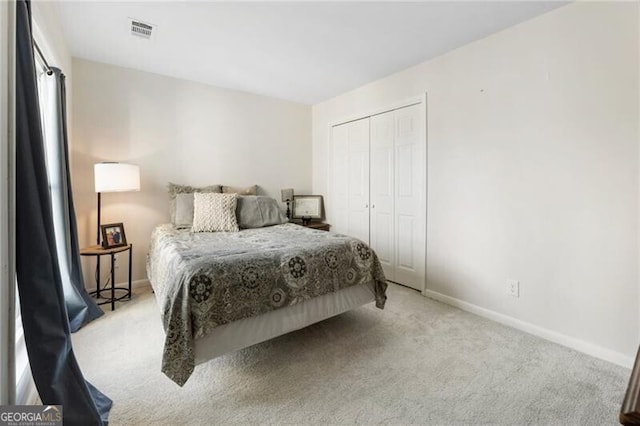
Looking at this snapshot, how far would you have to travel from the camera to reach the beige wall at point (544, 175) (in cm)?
188

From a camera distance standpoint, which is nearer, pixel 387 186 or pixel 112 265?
pixel 112 265

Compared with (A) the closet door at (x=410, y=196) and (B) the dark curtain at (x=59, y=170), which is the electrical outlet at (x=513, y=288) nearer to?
(A) the closet door at (x=410, y=196)

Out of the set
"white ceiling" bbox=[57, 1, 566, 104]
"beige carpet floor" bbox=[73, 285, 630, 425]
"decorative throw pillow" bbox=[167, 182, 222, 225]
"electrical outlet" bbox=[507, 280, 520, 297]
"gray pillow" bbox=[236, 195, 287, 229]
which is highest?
"white ceiling" bbox=[57, 1, 566, 104]

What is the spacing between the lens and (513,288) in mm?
2412

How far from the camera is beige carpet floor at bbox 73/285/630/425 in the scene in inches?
57.7

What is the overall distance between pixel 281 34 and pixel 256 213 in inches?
67.3

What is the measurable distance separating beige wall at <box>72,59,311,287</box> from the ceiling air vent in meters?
0.85

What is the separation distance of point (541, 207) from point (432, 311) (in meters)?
1.21

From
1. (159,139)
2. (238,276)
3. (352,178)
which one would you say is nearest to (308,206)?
(352,178)

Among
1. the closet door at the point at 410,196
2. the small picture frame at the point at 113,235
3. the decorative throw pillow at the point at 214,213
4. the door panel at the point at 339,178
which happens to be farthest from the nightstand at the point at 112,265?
the closet door at the point at 410,196

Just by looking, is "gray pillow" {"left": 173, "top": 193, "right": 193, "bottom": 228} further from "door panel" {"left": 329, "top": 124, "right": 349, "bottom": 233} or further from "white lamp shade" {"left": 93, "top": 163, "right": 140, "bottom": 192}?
"door panel" {"left": 329, "top": 124, "right": 349, "bottom": 233}

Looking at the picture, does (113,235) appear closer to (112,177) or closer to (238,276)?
(112,177)

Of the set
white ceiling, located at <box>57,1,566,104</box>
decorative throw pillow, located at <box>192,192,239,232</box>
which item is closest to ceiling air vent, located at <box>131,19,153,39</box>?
white ceiling, located at <box>57,1,566,104</box>

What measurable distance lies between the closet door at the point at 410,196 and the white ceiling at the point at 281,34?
0.60 m
